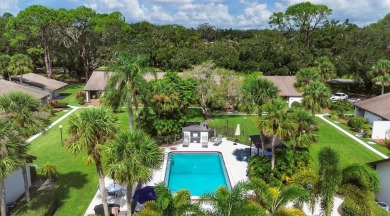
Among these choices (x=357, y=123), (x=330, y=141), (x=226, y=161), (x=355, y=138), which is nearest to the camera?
(x=226, y=161)

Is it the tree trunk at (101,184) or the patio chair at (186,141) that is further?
the patio chair at (186,141)

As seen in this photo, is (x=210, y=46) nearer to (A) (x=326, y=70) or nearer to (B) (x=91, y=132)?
(A) (x=326, y=70)

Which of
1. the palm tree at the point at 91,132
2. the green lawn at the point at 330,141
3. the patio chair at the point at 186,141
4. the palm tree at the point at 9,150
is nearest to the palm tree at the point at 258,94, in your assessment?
the green lawn at the point at 330,141

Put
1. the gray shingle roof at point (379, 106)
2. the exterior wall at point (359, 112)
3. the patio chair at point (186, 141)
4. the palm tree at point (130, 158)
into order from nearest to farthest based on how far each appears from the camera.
Answer: the palm tree at point (130, 158)
the patio chair at point (186, 141)
the gray shingle roof at point (379, 106)
the exterior wall at point (359, 112)

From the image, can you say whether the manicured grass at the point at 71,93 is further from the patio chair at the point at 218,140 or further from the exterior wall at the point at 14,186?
the exterior wall at the point at 14,186

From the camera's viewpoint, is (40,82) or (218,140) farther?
(40,82)

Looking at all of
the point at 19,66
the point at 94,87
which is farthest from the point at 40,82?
the point at 94,87

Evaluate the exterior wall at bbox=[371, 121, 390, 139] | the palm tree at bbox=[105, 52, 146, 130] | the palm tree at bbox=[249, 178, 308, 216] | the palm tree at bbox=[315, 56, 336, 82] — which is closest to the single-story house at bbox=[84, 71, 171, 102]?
the palm tree at bbox=[315, 56, 336, 82]

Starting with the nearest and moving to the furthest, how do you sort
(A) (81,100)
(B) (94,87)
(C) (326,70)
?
(C) (326,70), (A) (81,100), (B) (94,87)
